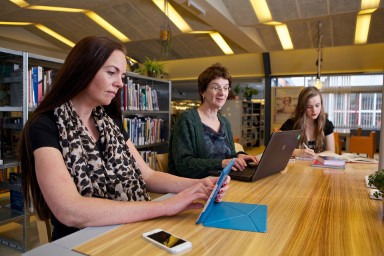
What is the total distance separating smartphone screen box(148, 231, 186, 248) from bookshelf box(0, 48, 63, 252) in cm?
238

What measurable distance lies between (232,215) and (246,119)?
990 centimetres

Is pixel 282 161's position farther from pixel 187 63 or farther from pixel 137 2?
pixel 187 63

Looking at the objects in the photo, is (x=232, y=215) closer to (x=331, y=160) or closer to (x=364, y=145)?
(x=331, y=160)

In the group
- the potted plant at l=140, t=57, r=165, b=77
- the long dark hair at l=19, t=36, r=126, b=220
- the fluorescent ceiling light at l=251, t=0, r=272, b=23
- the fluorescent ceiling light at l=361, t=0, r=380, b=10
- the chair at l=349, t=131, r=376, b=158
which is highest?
the fluorescent ceiling light at l=251, t=0, r=272, b=23

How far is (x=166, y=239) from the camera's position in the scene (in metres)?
0.79

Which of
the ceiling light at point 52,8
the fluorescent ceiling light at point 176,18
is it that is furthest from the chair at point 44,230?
the ceiling light at point 52,8

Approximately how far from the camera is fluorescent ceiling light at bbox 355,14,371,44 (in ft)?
23.1

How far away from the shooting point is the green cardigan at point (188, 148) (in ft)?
6.36

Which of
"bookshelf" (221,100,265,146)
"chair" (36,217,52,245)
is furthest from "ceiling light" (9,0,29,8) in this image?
"chair" (36,217,52,245)

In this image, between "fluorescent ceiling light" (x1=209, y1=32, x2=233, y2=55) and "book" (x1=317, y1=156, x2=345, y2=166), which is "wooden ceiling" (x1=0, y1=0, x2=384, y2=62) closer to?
"fluorescent ceiling light" (x1=209, y1=32, x2=233, y2=55)

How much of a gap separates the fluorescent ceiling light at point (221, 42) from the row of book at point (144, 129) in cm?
490

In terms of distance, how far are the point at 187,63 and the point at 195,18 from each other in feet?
13.9

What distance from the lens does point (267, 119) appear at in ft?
34.9

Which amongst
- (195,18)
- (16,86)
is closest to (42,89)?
(16,86)
